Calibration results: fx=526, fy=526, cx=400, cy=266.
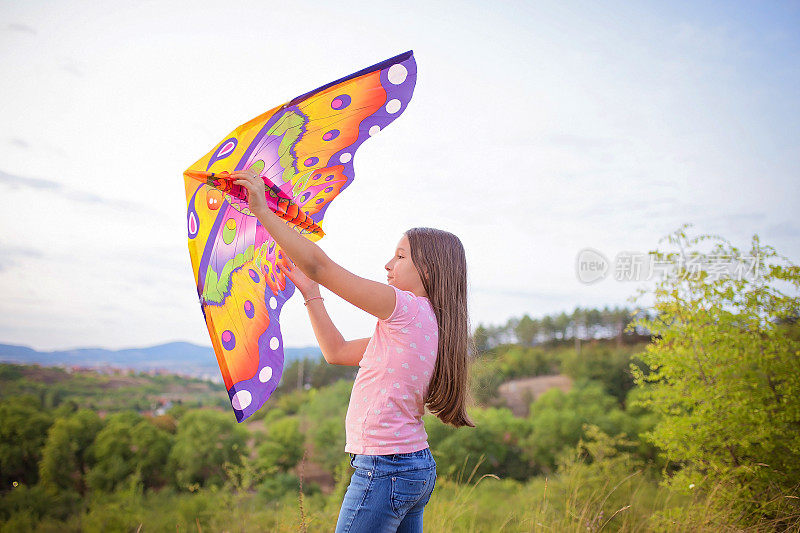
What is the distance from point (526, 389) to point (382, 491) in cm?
2146

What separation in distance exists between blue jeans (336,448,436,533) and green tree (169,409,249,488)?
18171mm

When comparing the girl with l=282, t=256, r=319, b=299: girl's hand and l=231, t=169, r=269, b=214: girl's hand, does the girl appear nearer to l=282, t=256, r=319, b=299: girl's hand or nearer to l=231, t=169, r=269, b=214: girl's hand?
l=231, t=169, r=269, b=214: girl's hand

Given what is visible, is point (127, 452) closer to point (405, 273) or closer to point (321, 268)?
point (405, 273)

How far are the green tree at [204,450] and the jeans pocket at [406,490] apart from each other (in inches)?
715

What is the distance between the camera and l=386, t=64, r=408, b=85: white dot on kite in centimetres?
150

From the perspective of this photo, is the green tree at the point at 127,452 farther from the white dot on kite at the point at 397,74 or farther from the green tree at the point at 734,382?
the white dot on kite at the point at 397,74

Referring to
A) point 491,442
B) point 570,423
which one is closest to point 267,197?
point 491,442

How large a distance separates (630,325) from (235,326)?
169 inches

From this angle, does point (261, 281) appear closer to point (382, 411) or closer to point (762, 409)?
point (382, 411)

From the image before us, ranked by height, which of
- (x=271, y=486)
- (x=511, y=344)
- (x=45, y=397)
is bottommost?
(x=271, y=486)

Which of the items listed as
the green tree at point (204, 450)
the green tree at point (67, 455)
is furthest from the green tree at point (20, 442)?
the green tree at point (204, 450)

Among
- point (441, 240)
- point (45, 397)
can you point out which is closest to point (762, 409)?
point (441, 240)

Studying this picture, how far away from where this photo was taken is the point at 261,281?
5.81ft

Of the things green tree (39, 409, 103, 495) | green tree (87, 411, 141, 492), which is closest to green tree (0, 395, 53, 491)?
green tree (39, 409, 103, 495)
